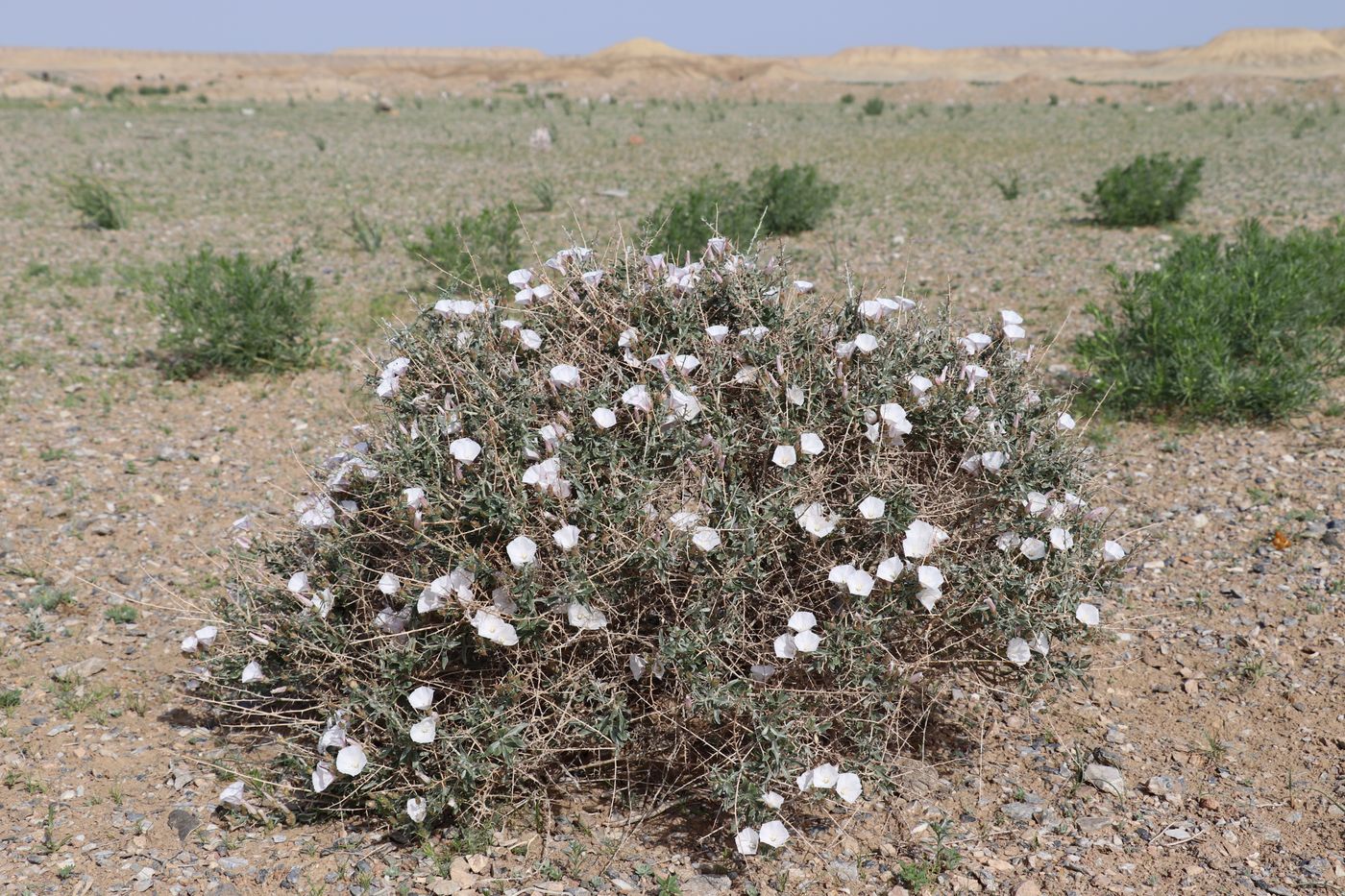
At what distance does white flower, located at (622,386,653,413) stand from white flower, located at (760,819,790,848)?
113 centimetres

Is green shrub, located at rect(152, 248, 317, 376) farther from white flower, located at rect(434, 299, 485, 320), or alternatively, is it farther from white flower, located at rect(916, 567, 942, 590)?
white flower, located at rect(916, 567, 942, 590)

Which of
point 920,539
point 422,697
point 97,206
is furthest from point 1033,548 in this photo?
point 97,206

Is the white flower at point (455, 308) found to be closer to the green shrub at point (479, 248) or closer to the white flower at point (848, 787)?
the white flower at point (848, 787)

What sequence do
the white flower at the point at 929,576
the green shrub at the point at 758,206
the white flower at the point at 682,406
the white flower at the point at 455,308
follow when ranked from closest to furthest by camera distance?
the white flower at the point at 929,576 → the white flower at the point at 682,406 → the white flower at the point at 455,308 → the green shrub at the point at 758,206

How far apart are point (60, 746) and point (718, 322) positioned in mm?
2482

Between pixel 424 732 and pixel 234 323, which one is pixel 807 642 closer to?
pixel 424 732

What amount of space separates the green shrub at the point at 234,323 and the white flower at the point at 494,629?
4824 millimetres

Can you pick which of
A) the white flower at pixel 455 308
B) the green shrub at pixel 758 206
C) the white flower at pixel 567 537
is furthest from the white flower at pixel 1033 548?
the green shrub at pixel 758 206

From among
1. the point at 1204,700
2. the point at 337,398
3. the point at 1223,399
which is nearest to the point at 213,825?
the point at 1204,700

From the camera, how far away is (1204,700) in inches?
→ 139

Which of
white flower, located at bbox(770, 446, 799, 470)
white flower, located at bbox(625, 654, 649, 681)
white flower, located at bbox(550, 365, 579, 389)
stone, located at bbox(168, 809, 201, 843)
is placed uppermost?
white flower, located at bbox(550, 365, 579, 389)

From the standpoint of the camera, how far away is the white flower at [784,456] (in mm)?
2715

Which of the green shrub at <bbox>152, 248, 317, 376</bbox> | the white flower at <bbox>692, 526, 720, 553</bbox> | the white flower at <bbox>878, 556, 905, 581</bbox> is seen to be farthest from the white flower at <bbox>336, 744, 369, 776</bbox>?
the green shrub at <bbox>152, 248, 317, 376</bbox>

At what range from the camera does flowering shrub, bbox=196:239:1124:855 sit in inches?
104
